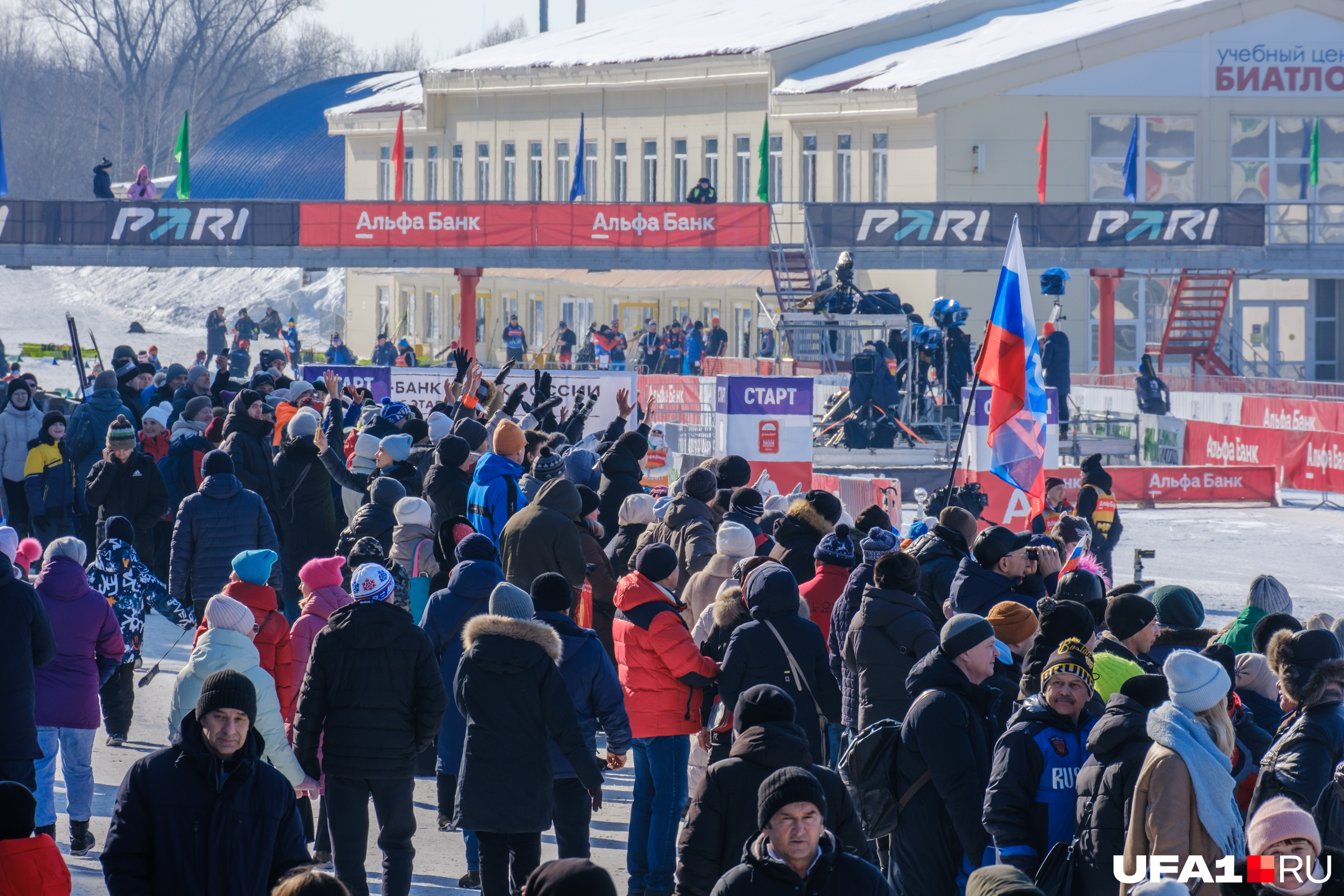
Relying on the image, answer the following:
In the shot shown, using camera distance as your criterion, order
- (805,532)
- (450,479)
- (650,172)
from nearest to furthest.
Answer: (805,532) < (450,479) < (650,172)

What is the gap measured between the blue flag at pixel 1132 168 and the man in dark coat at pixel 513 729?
35.8 meters

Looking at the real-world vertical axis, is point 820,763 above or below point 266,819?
below

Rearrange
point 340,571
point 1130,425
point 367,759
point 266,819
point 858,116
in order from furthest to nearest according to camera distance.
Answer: point 858,116
point 1130,425
point 340,571
point 367,759
point 266,819

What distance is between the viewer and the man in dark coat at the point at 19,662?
7246 mm

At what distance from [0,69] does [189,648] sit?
106961 mm

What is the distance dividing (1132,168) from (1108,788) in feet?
123

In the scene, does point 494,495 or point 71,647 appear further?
point 494,495

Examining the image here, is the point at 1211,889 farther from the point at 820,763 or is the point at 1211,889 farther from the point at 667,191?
the point at 667,191

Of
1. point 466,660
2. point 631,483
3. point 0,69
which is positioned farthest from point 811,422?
point 0,69

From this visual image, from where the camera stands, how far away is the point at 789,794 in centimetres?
488

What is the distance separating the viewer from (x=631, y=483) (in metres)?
11.7

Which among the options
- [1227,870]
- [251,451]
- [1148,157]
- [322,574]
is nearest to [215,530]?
[251,451]

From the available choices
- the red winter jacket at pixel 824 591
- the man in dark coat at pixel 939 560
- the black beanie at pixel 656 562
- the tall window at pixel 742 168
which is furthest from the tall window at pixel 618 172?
the black beanie at pixel 656 562

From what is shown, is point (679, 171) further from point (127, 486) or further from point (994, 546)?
point (994, 546)
